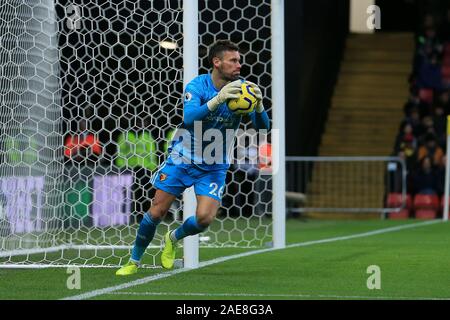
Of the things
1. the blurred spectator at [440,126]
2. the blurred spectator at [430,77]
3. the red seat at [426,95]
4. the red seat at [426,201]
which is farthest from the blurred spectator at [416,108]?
the red seat at [426,201]

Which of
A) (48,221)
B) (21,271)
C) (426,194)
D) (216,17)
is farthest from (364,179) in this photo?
(21,271)

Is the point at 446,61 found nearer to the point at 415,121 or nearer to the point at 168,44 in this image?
the point at 415,121

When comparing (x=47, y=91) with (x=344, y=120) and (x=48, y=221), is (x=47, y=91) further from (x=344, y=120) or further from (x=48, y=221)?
(x=344, y=120)

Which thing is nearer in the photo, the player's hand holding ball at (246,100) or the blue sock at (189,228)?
the player's hand holding ball at (246,100)

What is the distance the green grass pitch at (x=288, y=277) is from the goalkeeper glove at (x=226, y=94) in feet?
4.47

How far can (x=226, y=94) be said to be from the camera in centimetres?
830

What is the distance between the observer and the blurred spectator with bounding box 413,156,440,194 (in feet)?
66.1

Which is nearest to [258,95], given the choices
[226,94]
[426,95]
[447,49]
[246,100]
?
[246,100]

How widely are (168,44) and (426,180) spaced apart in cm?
1082

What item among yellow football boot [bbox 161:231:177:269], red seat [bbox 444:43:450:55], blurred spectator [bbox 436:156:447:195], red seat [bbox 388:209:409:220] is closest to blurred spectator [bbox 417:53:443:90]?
red seat [bbox 444:43:450:55]

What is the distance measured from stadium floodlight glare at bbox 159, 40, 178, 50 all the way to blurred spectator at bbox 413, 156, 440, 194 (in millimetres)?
10675

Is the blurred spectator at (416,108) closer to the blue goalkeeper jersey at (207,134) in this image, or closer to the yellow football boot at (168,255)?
the yellow football boot at (168,255)

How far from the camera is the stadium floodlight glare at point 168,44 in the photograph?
1033cm
